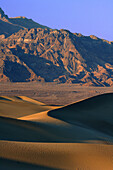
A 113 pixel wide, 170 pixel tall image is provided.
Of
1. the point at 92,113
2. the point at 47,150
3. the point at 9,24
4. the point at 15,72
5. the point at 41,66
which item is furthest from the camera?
the point at 9,24

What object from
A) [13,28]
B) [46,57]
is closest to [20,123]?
[46,57]

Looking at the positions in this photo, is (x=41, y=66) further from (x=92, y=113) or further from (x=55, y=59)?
(x=92, y=113)

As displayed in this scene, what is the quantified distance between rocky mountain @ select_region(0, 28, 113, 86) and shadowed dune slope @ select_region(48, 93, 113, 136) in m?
62.3

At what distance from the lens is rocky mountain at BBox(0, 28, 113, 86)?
8681 cm

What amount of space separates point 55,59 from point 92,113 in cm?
7989

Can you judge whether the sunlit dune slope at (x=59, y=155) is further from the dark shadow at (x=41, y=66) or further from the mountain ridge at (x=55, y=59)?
the dark shadow at (x=41, y=66)

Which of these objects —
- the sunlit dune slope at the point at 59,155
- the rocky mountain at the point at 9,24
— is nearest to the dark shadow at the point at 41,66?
the rocky mountain at the point at 9,24

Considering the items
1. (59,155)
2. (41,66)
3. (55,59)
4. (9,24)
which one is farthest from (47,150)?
(9,24)

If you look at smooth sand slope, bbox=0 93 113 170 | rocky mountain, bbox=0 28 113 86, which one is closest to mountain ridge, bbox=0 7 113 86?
rocky mountain, bbox=0 28 113 86

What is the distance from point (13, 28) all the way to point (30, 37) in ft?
153

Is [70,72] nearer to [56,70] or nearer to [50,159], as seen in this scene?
[56,70]

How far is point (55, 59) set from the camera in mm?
98000

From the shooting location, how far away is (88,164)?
6.38 metres

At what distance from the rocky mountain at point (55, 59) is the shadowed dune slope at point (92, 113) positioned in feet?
204
